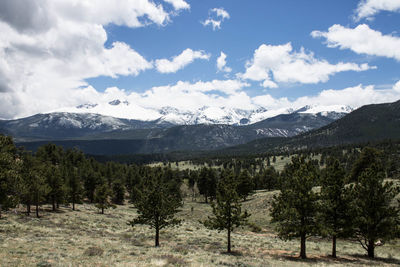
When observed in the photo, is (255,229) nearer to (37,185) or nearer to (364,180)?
(364,180)

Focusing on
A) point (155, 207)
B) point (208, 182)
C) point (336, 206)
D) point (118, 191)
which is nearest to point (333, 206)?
point (336, 206)

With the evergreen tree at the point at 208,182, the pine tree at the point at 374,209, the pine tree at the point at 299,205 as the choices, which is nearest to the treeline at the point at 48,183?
the pine tree at the point at 299,205

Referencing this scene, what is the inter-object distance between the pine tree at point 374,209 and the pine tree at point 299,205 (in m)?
5.11

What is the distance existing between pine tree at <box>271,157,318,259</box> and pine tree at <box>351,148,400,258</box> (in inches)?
201

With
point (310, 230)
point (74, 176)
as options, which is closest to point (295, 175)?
point (310, 230)

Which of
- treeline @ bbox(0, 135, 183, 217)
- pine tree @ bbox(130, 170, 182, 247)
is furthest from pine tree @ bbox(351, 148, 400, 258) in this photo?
treeline @ bbox(0, 135, 183, 217)

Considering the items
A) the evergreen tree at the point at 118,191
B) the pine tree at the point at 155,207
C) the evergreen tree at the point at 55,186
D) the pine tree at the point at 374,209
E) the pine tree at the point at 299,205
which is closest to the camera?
the pine tree at the point at 299,205

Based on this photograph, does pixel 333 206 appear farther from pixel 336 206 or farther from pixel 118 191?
pixel 118 191

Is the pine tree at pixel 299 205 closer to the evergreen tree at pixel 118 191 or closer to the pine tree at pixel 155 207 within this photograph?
the pine tree at pixel 155 207

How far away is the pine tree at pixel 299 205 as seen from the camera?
1010 inches

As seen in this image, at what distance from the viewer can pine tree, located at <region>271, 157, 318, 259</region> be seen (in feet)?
84.2

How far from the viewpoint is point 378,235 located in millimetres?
27172

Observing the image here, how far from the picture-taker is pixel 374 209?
2750cm

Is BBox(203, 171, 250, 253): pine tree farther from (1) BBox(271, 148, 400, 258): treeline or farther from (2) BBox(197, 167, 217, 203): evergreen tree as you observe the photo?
(2) BBox(197, 167, 217, 203): evergreen tree
